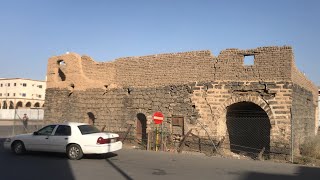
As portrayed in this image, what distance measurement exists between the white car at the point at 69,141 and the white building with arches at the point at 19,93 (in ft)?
269

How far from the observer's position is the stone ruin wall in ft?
52.4

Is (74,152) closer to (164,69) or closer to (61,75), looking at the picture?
(164,69)

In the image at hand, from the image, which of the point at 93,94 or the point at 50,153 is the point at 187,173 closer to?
the point at 50,153

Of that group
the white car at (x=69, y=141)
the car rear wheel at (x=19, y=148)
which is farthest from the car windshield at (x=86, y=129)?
the car rear wheel at (x=19, y=148)

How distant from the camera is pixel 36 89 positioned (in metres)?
95.9

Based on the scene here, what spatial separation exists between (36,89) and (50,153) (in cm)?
8565

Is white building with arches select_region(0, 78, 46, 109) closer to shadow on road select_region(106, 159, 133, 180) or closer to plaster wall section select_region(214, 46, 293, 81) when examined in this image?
plaster wall section select_region(214, 46, 293, 81)

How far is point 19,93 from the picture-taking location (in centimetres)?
9150

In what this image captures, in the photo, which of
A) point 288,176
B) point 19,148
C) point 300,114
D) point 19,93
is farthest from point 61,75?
point 19,93

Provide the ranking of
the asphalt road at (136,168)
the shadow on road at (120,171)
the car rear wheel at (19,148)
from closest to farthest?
the shadow on road at (120,171) < the asphalt road at (136,168) < the car rear wheel at (19,148)

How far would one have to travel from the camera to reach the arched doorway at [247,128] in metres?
18.4

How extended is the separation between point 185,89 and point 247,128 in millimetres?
4550

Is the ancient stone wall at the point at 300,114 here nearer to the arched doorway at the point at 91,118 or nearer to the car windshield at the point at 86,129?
the car windshield at the point at 86,129

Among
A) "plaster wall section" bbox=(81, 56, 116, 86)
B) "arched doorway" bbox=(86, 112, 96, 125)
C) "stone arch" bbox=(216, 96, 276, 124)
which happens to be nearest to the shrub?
"stone arch" bbox=(216, 96, 276, 124)
